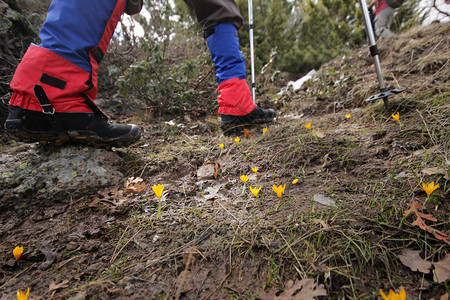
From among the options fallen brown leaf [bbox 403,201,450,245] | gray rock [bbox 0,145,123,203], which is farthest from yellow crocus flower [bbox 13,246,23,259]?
fallen brown leaf [bbox 403,201,450,245]

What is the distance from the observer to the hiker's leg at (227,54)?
2311mm

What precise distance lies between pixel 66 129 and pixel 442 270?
2368mm

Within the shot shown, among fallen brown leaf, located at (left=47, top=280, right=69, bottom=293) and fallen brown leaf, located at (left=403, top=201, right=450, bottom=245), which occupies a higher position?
fallen brown leaf, located at (left=47, top=280, right=69, bottom=293)

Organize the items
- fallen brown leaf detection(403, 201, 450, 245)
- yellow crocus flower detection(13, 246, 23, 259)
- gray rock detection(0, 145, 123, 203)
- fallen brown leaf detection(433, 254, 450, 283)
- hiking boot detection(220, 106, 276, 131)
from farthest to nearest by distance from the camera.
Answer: hiking boot detection(220, 106, 276, 131) < gray rock detection(0, 145, 123, 203) < yellow crocus flower detection(13, 246, 23, 259) < fallen brown leaf detection(403, 201, 450, 245) < fallen brown leaf detection(433, 254, 450, 283)

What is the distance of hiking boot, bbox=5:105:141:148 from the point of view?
1.57 m

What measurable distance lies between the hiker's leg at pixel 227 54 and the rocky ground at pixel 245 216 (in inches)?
20.9

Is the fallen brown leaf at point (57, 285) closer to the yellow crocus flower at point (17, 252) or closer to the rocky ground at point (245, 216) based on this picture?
the rocky ground at point (245, 216)

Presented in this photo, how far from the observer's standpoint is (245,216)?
118 centimetres

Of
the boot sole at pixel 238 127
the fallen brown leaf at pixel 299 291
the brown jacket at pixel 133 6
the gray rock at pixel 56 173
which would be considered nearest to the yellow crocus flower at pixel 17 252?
the gray rock at pixel 56 173

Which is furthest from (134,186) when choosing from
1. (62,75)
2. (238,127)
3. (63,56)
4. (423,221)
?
(423,221)

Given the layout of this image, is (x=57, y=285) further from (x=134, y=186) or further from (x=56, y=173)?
(x=56, y=173)

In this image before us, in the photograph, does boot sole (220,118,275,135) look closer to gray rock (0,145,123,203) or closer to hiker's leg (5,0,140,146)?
gray rock (0,145,123,203)

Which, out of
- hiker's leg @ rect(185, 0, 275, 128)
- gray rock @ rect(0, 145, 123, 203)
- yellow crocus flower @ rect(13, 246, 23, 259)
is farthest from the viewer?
hiker's leg @ rect(185, 0, 275, 128)

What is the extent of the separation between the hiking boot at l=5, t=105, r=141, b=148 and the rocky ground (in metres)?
0.12
